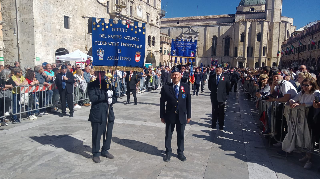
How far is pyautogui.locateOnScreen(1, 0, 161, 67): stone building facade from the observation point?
20.1 m

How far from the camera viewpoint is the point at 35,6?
782 inches

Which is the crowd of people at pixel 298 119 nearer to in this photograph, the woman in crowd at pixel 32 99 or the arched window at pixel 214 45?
the woman in crowd at pixel 32 99

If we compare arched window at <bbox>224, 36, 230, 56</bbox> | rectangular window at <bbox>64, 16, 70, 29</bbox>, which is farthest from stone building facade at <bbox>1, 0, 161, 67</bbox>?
arched window at <bbox>224, 36, 230, 56</bbox>

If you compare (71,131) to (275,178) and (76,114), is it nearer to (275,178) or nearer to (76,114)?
(76,114)

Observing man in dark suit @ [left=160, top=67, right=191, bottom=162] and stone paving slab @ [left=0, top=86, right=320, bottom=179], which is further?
man in dark suit @ [left=160, top=67, right=191, bottom=162]

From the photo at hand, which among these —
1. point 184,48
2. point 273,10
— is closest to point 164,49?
point 273,10

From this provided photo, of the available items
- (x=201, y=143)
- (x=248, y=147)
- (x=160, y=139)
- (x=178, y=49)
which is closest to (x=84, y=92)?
(x=160, y=139)

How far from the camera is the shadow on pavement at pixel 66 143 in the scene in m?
5.43

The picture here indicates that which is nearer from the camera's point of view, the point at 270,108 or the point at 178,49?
the point at 270,108

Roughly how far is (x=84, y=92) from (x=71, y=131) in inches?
167

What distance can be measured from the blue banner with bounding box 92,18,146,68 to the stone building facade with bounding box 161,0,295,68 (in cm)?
5870

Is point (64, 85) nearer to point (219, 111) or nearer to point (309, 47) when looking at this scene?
point (219, 111)

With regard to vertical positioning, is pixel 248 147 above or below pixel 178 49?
below

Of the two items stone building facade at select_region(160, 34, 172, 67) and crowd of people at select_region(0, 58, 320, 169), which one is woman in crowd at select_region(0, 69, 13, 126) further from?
stone building facade at select_region(160, 34, 172, 67)
